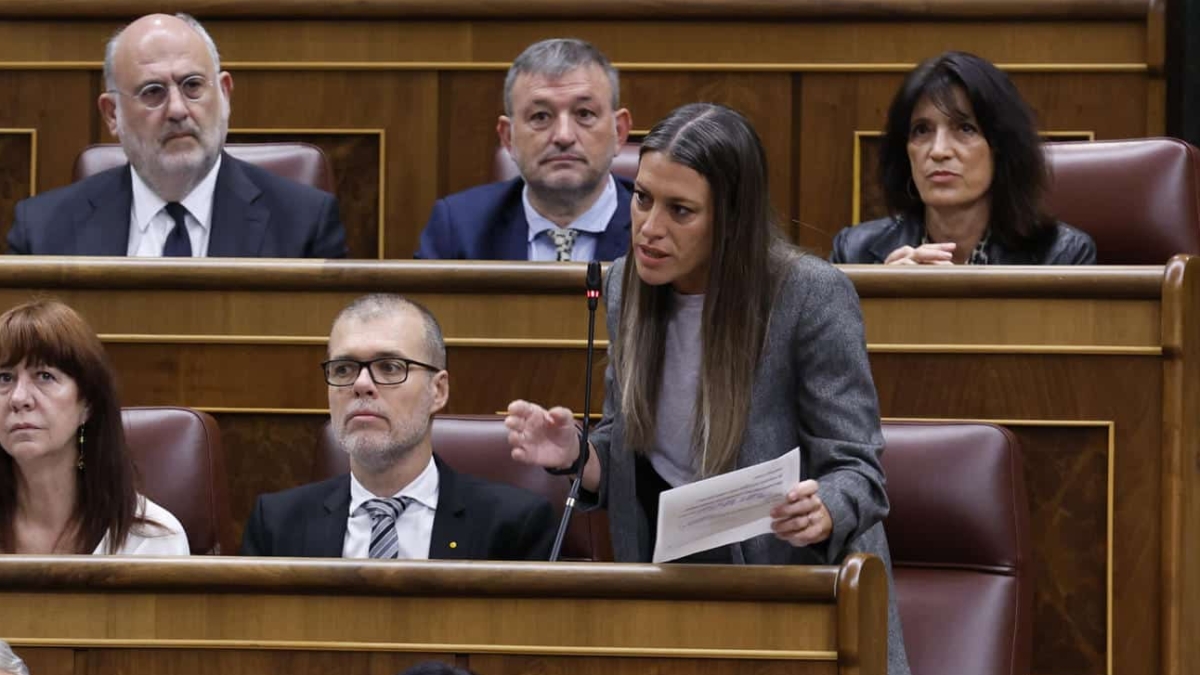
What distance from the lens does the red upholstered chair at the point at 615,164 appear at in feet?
5.38

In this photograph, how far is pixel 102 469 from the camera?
1173mm

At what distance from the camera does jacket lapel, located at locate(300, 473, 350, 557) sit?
3.86 ft

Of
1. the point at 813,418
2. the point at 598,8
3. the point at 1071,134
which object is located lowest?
the point at 813,418

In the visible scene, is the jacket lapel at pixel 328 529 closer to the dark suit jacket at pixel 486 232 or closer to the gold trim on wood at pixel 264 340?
the gold trim on wood at pixel 264 340

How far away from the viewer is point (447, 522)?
46.1 inches

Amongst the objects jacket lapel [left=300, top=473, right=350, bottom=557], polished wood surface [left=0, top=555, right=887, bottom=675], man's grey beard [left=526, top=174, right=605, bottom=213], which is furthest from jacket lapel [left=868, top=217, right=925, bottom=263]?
polished wood surface [left=0, top=555, right=887, bottom=675]

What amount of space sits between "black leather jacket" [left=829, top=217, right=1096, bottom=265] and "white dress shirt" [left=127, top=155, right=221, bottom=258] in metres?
0.49

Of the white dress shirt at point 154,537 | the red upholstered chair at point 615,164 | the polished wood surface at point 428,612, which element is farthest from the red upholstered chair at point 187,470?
the red upholstered chair at point 615,164

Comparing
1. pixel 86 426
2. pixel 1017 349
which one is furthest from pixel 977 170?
pixel 86 426

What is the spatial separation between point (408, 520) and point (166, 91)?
54 centimetres

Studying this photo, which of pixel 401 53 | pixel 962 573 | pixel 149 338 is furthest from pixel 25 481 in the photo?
pixel 401 53

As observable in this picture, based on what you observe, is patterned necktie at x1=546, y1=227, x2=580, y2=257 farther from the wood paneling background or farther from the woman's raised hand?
the woman's raised hand

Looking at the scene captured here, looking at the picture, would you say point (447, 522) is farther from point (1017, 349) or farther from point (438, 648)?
point (1017, 349)

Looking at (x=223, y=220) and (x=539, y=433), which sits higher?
Result: (x=223, y=220)
